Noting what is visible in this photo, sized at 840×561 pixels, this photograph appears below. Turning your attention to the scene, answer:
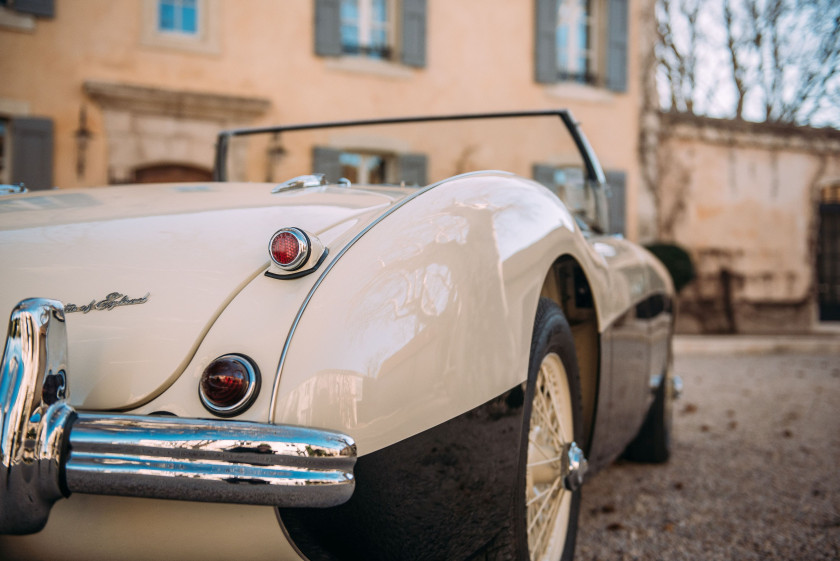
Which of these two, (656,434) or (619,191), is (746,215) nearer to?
(619,191)

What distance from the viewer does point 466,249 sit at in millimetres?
1298

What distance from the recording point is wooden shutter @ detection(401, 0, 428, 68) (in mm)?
9656

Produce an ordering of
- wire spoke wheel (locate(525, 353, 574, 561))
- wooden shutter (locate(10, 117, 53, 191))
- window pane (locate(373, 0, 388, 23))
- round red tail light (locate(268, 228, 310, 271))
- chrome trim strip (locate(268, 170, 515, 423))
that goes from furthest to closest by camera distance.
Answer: window pane (locate(373, 0, 388, 23)) < wooden shutter (locate(10, 117, 53, 191)) < wire spoke wheel (locate(525, 353, 574, 561)) < round red tail light (locate(268, 228, 310, 271)) < chrome trim strip (locate(268, 170, 515, 423))

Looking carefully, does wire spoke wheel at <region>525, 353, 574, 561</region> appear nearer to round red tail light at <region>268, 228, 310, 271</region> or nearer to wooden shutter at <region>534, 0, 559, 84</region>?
round red tail light at <region>268, 228, 310, 271</region>

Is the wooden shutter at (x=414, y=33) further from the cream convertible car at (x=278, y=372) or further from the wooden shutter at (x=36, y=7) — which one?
the cream convertible car at (x=278, y=372)

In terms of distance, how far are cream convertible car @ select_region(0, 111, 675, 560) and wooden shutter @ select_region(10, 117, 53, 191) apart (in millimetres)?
7199

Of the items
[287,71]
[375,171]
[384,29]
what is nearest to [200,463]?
[375,171]

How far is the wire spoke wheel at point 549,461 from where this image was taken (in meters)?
1.63

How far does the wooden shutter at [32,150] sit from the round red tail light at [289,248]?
776cm

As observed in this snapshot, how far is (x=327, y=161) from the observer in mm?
2854

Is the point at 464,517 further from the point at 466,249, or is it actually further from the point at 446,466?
the point at 466,249

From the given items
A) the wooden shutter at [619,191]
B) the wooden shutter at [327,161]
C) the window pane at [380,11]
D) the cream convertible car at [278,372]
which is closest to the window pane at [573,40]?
the wooden shutter at [619,191]

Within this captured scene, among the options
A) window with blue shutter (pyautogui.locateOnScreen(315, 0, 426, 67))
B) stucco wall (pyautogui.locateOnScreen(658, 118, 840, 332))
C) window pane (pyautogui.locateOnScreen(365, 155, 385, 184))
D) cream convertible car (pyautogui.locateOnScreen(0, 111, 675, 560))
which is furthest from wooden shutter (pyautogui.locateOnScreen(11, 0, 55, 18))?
stucco wall (pyautogui.locateOnScreen(658, 118, 840, 332))

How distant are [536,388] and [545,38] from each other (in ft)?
32.5
